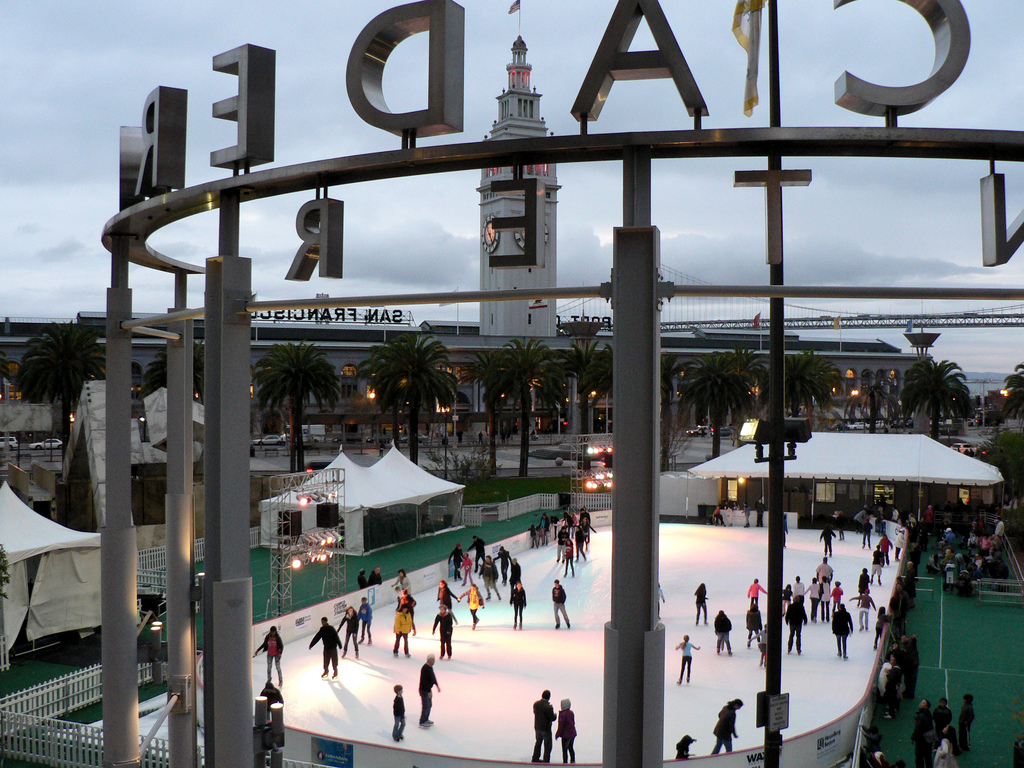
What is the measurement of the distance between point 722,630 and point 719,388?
30544mm

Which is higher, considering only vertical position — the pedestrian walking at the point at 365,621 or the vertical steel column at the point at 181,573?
the vertical steel column at the point at 181,573

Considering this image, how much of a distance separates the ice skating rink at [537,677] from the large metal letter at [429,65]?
9.46 meters

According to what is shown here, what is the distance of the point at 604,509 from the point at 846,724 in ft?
84.6

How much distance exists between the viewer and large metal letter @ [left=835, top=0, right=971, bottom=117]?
524 centimetres

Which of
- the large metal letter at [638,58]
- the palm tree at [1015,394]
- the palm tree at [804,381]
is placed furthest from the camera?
the palm tree at [804,381]

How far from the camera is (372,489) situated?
94.4ft

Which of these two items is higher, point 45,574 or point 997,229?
point 997,229

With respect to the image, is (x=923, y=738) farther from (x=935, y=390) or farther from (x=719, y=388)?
(x=935, y=390)

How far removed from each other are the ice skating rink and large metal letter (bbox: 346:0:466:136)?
→ 31.0 ft

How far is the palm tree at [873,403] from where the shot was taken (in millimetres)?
65750

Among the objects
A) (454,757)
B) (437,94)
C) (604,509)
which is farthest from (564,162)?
(604,509)

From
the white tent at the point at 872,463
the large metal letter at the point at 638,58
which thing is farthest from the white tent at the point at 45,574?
the white tent at the point at 872,463

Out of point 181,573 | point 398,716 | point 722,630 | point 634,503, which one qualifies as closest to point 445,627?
point 398,716

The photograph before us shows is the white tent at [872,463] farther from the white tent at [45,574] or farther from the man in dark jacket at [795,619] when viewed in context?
the white tent at [45,574]
